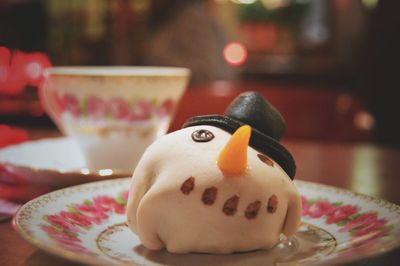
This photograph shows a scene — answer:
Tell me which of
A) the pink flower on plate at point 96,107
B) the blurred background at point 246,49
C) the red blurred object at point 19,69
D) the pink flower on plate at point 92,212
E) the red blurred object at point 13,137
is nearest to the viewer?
the pink flower on plate at point 92,212

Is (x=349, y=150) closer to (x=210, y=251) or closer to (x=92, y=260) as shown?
(x=210, y=251)

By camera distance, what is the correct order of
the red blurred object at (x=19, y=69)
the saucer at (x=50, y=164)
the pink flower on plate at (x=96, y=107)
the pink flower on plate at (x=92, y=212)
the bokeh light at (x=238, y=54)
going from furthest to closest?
the bokeh light at (x=238, y=54), the red blurred object at (x=19, y=69), the pink flower on plate at (x=96, y=107), the saucer at (x=50, y=164), the pink flower on plate at (x=92, y=212)

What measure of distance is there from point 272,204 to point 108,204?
Result: 20 cm

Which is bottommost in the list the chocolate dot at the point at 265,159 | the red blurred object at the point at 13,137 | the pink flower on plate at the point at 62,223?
the red blurred object at the point at 13,137

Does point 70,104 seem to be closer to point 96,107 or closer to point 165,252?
point 96,107

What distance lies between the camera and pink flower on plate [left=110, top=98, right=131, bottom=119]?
927 millimetres

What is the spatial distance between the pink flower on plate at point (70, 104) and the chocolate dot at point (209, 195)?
50 centimetres

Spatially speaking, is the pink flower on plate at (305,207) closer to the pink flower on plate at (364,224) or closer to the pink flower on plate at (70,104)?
the pink flower on plate at (364,224)

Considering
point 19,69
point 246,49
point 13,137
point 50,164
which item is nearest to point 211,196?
point 50,164

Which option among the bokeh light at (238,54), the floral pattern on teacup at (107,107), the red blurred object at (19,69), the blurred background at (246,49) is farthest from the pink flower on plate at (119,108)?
the bokeh light at (238,54)

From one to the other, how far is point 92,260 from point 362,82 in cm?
320

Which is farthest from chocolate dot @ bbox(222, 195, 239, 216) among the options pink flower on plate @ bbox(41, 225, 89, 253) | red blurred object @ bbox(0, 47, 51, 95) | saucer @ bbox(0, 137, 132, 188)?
red blurred object @ bbox(0, 47, 51, 95)

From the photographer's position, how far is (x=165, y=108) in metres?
0.97

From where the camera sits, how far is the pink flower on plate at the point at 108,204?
599 mm
